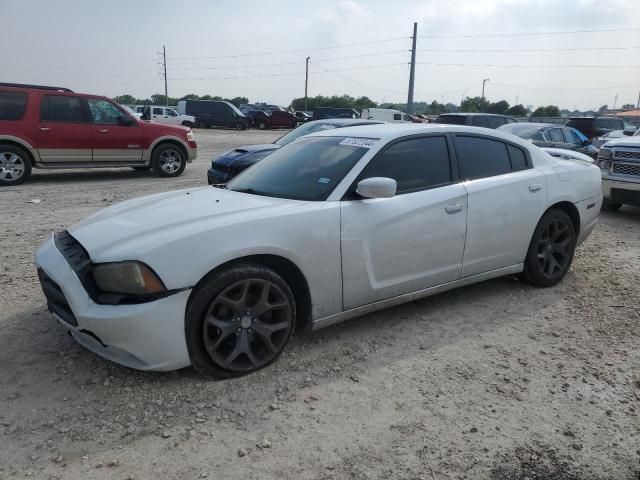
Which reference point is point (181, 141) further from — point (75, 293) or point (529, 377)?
point (529, 377)

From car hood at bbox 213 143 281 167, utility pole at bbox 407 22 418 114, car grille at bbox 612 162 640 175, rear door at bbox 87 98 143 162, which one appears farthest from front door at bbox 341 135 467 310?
utility pole at bbox 407 22 418 114

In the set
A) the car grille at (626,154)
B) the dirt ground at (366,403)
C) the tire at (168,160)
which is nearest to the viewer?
the dirt ground at (366,403)

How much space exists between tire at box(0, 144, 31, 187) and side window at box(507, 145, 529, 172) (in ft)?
30.3

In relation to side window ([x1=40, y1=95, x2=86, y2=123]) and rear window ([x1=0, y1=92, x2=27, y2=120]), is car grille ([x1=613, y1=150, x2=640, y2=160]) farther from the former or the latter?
rear window ([x1=0, y1=92, x2=27, y2=120])

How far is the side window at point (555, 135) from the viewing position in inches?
488

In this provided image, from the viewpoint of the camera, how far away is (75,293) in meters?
2.97

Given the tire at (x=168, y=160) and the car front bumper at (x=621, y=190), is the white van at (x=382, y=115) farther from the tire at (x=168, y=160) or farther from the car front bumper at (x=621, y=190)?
the car front bumper at (x=621, y=190)

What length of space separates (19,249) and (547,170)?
18.0ft

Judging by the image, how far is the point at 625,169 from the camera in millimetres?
8164

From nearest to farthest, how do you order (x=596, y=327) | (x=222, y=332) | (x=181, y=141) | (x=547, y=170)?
(x=222, y=332) → (x=596, y=327) → (x=547, y=170) → (x=181, y=141)

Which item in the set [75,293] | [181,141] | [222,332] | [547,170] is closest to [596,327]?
[547,170]

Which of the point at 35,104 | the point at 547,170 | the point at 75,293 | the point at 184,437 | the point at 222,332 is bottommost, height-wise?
the point at 184,437

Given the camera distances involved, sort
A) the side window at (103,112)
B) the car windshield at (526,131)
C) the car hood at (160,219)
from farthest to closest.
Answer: the car windshield at (526,131) < the side window at (103,112) < the car hood at (160,219)

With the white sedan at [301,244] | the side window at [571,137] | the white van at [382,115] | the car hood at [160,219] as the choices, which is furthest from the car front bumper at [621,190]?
the white van at [382,115]
